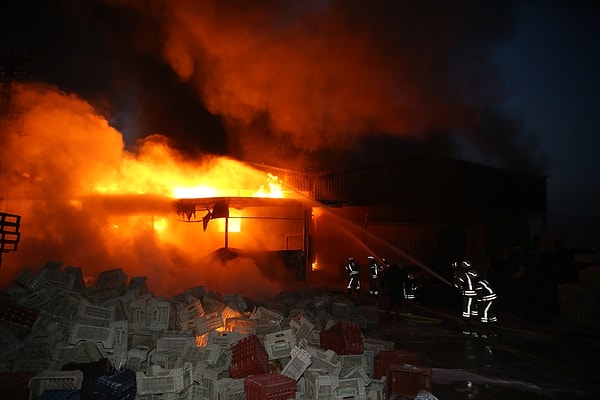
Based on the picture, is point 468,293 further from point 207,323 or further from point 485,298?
point 207,323

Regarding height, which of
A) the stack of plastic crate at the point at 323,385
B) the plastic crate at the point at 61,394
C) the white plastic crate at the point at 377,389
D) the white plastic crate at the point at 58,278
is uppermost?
the white plastic crate at the point at 58,278

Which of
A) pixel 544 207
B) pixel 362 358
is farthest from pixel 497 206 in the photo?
pixel 362 358

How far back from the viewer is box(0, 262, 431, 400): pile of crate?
5.12 metres

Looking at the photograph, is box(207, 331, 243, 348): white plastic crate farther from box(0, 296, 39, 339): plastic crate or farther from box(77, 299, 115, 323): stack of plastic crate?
box(0, 296, 39, 339): plastic crate

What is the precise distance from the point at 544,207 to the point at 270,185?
52.3 ft

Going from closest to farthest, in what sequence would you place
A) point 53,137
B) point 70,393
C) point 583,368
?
A: point 70,393
point 583,368
point 53,137

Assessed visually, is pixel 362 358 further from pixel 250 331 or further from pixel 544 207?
pixel 544 207

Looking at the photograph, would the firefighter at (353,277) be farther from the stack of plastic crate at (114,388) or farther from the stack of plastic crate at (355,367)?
the stack of plastic crate at (114,388)

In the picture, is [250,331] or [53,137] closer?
[250,331]

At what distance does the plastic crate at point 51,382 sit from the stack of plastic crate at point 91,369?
202 millimetres

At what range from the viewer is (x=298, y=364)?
5508mm

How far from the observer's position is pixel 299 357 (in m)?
5.50

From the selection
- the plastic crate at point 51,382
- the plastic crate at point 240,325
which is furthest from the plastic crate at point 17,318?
the plastic crate at point 240,325

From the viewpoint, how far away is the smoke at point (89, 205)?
1415 centimetres
